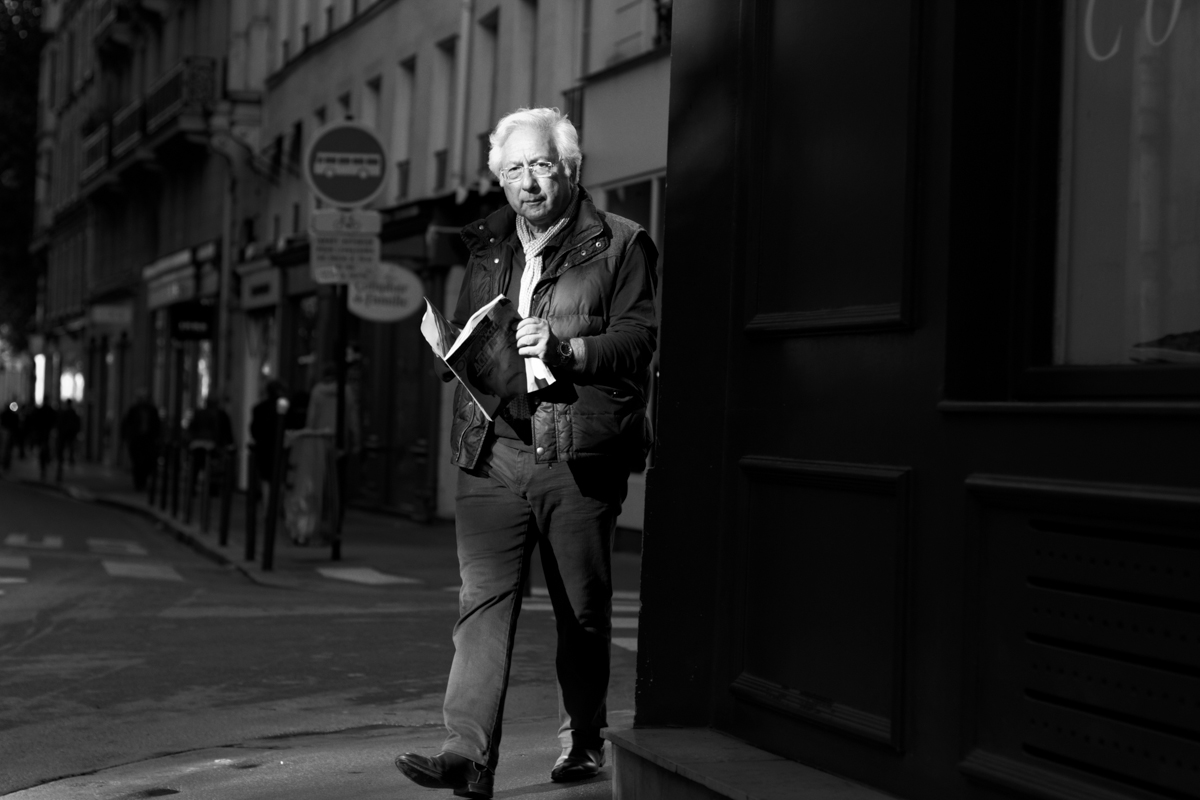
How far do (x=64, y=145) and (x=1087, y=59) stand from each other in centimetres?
6535

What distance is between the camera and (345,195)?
1620cm

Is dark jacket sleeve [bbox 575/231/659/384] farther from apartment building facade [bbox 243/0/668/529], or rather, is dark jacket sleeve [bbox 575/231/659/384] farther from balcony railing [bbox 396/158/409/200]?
balcony railing [bbox 396/158/409/200]

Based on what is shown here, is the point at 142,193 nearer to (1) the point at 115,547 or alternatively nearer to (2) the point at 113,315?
(2) the point at 113,315

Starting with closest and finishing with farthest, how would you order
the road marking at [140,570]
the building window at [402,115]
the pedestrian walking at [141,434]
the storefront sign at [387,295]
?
the road marking at [140,570] < the storefront sign at [387,295] < the building window at [402,115] < the pedestrian walking at [141,434]

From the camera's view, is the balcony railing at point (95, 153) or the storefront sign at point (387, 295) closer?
the storefront sign at point (387, 295)

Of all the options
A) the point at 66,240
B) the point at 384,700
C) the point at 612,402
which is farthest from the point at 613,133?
the point at 66,240

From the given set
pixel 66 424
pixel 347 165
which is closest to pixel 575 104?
pixel 347 165

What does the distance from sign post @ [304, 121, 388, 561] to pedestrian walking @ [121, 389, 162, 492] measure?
17.4 metres

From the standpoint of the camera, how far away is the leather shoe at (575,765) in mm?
5707

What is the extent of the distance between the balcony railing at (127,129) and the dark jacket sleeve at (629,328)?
41.9m

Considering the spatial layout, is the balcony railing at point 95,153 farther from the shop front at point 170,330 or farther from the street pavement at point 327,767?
the street pavement at point 327,767

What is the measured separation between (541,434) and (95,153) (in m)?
51.0

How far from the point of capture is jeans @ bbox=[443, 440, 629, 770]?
5277 mm

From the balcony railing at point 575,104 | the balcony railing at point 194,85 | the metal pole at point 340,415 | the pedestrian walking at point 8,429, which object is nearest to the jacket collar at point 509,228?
the metal pole at point 340,415
